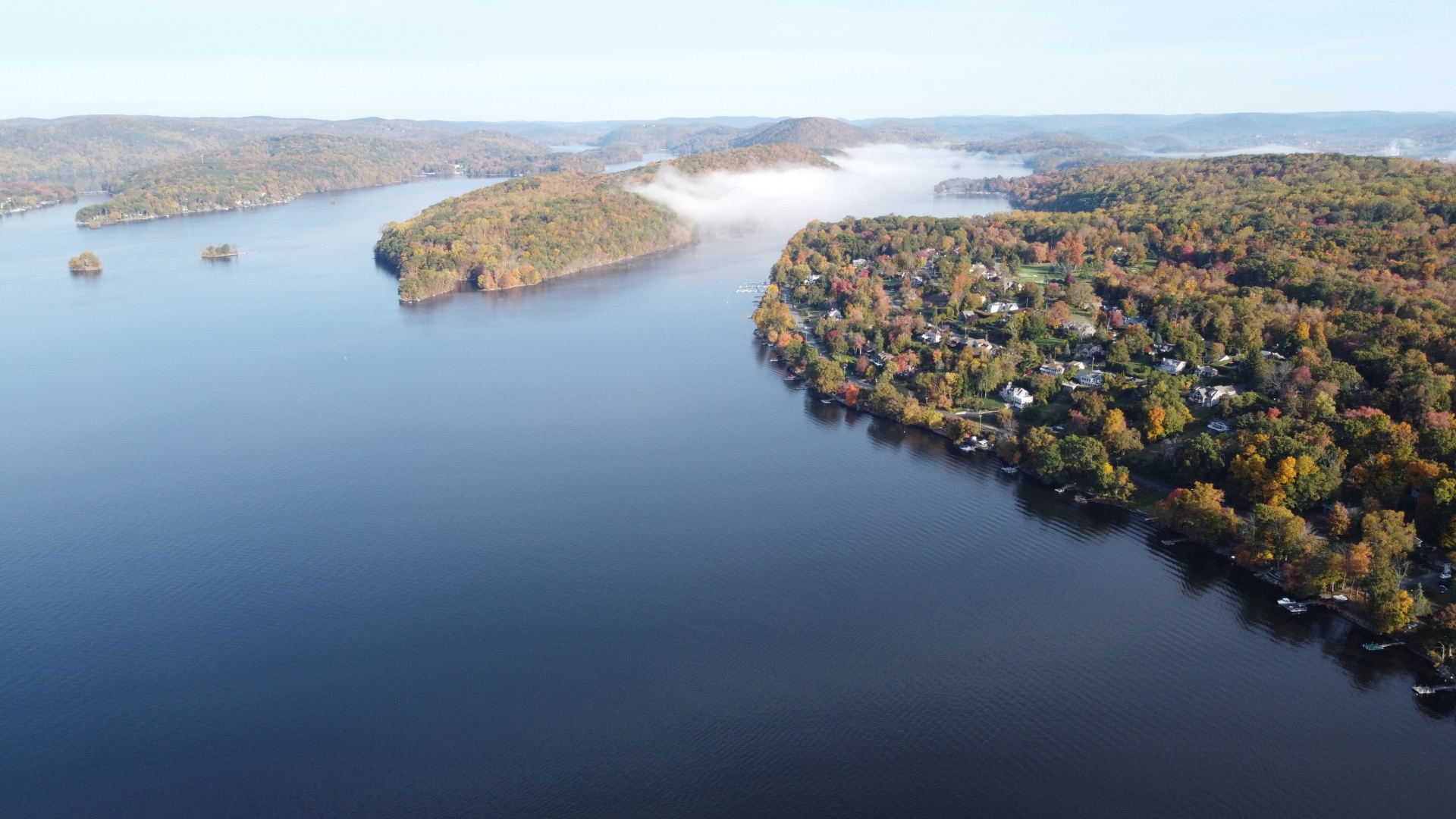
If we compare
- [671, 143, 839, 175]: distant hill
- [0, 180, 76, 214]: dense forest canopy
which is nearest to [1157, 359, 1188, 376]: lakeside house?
[671, 143, 839, 175]: distant hill

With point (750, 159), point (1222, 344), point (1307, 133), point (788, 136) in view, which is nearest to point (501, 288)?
point (1222, 344)

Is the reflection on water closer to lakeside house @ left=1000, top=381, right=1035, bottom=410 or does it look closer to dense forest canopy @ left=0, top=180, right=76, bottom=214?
lakeside house @ left=1000, top=381, right=1035, bottom=410

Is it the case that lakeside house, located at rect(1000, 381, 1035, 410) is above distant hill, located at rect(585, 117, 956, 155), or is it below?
below

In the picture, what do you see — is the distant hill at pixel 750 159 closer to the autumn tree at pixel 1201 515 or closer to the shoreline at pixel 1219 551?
the shoreline at pixel 1219 551

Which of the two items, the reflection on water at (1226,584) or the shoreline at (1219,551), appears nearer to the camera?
the reflection on water at (1226,584)

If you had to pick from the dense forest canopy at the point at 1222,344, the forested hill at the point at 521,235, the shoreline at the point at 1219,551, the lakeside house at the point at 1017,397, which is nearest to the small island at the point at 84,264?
the forested hill at the point at 521,235

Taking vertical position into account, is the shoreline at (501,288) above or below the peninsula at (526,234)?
below

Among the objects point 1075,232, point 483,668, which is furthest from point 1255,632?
point 1075,232
